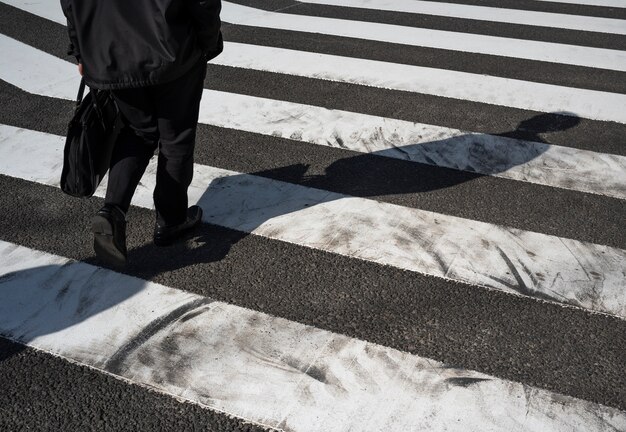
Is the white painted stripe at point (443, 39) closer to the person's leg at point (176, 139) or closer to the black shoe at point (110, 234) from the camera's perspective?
the person's leg at point (176, 139)

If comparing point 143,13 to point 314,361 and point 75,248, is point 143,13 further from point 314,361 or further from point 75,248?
point 314,361

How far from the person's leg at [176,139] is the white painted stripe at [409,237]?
0.37m

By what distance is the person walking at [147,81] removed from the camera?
133 inches

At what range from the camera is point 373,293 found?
3629 millimetres

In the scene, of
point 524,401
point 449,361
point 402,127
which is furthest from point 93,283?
point 402,127

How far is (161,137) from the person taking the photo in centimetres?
382

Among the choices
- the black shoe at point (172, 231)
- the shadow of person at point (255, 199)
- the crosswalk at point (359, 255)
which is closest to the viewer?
the crosswalk at point (359, 255)

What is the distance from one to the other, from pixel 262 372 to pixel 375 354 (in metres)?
0.45

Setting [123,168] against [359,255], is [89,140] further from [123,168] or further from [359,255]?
[359,255]

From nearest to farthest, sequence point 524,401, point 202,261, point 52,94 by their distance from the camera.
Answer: point 524,401 < point 202,261 < point 52,94

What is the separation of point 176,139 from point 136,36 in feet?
1.79

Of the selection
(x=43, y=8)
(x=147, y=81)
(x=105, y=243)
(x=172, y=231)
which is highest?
(x=147, y=81)

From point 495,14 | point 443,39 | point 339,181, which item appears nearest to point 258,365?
point 339,181

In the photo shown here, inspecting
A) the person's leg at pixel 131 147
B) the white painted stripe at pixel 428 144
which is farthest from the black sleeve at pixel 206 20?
the white painted stripe at pixel 428 144
